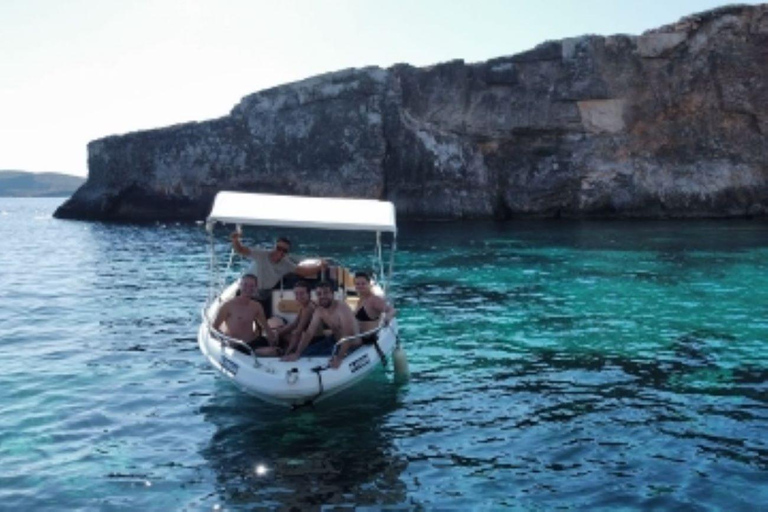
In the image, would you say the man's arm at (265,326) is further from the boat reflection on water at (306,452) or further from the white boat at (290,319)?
the boat reflection on water at (306,452)

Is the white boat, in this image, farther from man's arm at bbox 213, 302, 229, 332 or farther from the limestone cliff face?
the limestone cliff face

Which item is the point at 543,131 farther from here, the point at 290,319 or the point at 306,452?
the point at 306,452

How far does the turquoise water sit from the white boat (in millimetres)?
630

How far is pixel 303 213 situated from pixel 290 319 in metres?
2.05

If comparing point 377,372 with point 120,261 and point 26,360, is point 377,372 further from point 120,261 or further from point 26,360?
point 120,261

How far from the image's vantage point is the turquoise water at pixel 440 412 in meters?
8.66

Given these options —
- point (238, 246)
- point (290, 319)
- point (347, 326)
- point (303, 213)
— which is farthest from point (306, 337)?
point (238, 246)

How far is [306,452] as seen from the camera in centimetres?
982

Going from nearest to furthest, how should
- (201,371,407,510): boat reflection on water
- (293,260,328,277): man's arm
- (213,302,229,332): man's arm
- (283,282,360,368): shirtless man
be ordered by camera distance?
(201,371,407,510): boat reflection on water
(283,282,360,368): shirtless man
(213,302,229,332): man's arm
(293,260,328,277): man's arm

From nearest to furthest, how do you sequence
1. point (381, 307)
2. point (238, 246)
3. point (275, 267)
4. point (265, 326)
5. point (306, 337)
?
point (306, 337)
point (265, 326)
point (381, 307)
point (275, 267)
point (238, 246)

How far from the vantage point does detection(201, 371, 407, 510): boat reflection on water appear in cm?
855

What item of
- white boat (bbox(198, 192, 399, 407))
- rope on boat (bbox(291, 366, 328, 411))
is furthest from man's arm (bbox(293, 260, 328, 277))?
rope on boat (bbox(291, 366, 328, 411))

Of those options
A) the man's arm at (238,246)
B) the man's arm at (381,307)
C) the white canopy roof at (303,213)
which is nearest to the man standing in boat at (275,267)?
the man's arm at (238,246)

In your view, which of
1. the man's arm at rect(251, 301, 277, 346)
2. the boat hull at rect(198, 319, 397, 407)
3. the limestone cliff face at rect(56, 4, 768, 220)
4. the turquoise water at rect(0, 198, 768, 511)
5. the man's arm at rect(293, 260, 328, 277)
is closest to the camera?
the turquoise water at rect(0, 198, 768, 511)
